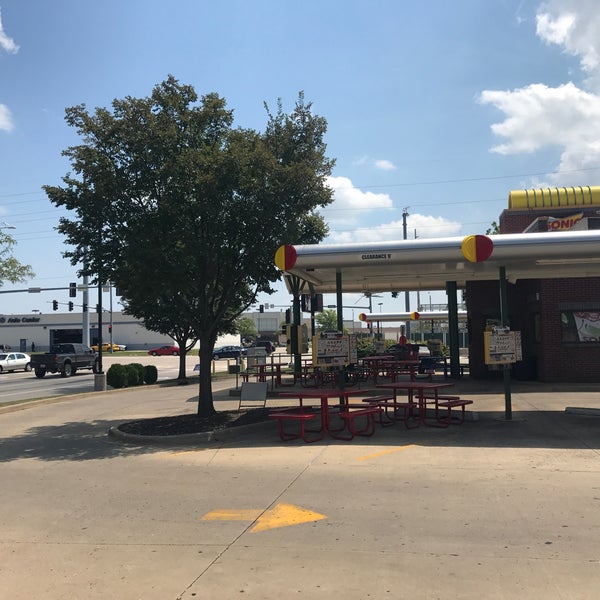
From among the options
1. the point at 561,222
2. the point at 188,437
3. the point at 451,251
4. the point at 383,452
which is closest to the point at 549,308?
the point at 561,222

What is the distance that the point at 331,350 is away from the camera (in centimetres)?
1116

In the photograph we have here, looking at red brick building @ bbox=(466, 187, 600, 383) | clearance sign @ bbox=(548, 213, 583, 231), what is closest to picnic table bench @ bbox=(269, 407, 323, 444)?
red brick building @ bbox=(466, 187, 600, 383)

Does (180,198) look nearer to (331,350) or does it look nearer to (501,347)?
(331,350)

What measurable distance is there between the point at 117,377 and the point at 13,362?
877 inches

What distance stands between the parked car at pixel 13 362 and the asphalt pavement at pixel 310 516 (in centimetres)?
3294

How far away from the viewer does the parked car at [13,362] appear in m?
40.0

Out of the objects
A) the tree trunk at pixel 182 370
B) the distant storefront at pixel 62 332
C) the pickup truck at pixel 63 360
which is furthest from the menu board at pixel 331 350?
the distant storefront at pixel 62 332

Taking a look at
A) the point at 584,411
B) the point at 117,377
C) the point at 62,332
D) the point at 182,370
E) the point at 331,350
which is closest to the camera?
the point at 331,350

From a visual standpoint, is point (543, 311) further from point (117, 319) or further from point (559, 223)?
point (117, 319)

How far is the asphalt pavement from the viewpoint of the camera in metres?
4.30

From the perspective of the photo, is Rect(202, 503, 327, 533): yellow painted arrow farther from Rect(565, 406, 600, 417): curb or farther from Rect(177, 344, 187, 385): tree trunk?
Rect(177, 344, 187, 385): tree trunk

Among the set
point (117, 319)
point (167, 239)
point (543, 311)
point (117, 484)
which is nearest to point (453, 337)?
point (543, 311)

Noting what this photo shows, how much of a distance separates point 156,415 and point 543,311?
11.5m

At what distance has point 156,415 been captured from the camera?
1412cm
